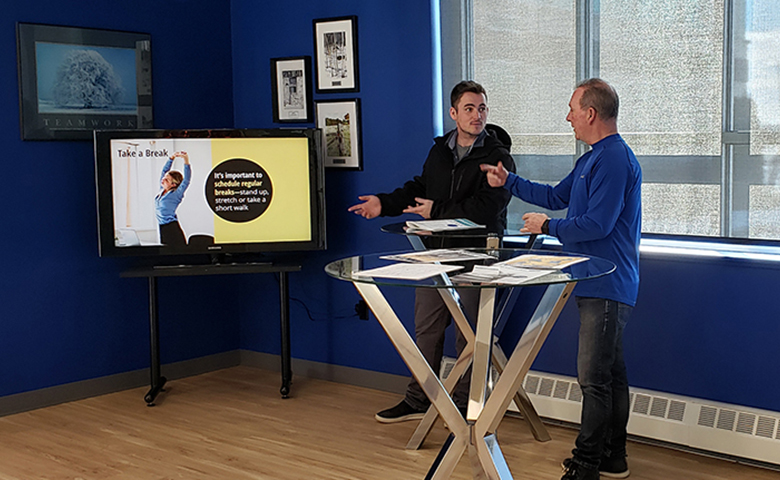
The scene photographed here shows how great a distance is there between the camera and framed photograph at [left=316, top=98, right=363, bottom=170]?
4730mm

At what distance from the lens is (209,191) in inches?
179

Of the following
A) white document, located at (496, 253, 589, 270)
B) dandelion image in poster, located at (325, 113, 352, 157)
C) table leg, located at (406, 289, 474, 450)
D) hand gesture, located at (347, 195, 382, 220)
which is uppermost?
dandelion image in poster, located at (325, 113, 352, 157)

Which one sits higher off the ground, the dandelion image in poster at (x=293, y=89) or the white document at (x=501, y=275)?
the dandelion image in poster at (x=293, y=89)

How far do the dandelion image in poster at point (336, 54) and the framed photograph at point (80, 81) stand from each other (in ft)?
3.31

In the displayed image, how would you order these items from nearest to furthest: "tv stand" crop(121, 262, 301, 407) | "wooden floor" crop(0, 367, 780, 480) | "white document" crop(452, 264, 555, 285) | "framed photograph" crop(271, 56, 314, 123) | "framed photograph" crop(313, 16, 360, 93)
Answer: "white document" crop(452, 264, 555, 285), "wooden floor" crop(0, 367, 780, 480), "tv stand" crop(121, 262, 301, 407), "framed photograph" crop(313, 16, 360, 93), "framed photograph" crop(271, 56, 314, 123)

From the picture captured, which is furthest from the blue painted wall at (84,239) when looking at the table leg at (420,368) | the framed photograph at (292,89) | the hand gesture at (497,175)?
the table leg at (420,368)

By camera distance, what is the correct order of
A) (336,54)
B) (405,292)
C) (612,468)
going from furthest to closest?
1. (336,54)
2. (405,292)
3. (612,468)

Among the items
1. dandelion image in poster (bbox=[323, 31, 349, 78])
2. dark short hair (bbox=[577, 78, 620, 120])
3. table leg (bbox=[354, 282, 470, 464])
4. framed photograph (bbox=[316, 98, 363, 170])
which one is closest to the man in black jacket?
framed photograph (bbox=[316, 98, 363, 170])

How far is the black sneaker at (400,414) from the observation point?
4.18m

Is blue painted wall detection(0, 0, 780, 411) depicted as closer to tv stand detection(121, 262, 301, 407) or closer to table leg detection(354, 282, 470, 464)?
tv stand detection(121, 262, 301, 407)

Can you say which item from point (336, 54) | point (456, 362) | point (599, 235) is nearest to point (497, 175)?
point (599, 235)

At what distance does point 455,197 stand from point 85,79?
2121 millimetres

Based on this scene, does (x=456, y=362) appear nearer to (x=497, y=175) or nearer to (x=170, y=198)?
(x=497, y=175)

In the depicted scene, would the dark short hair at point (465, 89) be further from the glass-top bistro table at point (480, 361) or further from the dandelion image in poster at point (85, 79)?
the dandelion image in poster at point (85, 79)
